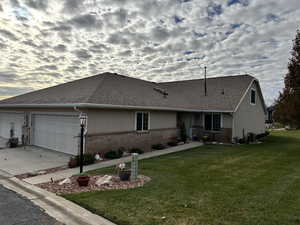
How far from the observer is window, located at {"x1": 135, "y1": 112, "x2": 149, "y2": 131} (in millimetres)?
13252

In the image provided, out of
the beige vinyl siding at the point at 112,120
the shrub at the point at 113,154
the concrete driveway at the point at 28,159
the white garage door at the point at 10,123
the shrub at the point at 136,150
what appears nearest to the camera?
the concrete driveway at the point at 28,159

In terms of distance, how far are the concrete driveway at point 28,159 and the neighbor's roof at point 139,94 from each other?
2.86 metres

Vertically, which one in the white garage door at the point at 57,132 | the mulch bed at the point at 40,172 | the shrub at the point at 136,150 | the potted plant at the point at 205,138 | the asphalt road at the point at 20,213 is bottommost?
the mulch bed at the point at 40,172

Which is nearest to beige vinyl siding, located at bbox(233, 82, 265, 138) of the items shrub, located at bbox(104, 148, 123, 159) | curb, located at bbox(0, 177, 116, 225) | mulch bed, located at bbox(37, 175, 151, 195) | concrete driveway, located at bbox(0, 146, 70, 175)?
shrub, located at bbox(104, 148, 123, 159)

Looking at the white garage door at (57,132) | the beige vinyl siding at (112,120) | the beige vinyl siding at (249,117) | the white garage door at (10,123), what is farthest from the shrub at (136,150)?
the beige vinyl siding at (249,117)

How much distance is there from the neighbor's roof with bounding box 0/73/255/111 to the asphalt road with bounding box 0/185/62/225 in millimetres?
5401

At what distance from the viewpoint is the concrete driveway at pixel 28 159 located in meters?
8.66

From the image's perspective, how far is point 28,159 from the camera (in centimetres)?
1026

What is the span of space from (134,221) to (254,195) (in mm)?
3485

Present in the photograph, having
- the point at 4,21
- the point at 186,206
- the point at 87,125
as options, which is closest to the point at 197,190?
the point at 186,206

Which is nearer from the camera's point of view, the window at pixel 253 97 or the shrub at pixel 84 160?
the shrub at pixel 84 160

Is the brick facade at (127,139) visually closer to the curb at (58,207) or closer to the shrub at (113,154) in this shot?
the shrub at (113,154)

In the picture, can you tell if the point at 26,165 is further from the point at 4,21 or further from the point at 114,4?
the point at 114,4

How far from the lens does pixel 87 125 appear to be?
10383 mm
